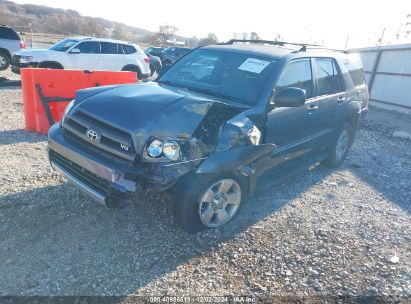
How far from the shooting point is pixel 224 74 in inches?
162

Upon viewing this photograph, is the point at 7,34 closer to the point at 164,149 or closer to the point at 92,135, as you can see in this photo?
the point at 92,135

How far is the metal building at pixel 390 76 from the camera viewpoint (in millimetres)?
12242

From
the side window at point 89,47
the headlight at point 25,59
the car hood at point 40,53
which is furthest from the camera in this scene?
the side window at point 89,47

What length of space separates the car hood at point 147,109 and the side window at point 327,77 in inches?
71.8

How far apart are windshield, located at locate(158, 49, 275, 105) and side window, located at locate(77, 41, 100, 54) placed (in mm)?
8516

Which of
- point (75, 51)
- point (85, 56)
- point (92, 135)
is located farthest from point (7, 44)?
point (92, 135)

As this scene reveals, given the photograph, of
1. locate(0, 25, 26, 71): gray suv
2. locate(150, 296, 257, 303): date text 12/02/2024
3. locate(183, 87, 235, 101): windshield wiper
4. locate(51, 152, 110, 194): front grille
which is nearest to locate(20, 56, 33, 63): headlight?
locate(0, 25, 26, 71): gray suv

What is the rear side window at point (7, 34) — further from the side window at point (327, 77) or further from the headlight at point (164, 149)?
the headlight at point (164, 149)

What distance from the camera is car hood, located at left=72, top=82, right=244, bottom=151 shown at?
2.98m

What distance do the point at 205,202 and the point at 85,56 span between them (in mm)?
10305

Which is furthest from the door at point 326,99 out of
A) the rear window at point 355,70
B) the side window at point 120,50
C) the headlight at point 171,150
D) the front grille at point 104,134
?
the side window at point 120,50

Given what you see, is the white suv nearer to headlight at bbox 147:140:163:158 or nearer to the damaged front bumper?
the damaged front bumper

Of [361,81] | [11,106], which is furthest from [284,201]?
[11,106]

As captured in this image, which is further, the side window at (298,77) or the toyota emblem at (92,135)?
the side window at (298,77)
